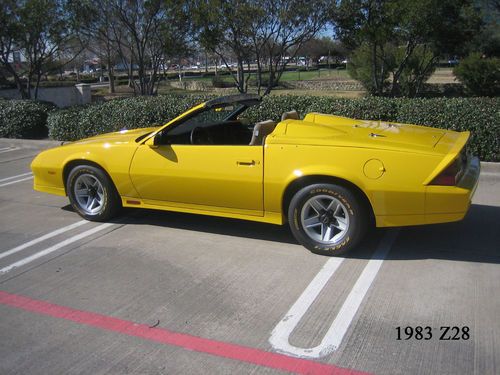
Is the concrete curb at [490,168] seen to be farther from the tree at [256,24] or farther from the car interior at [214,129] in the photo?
the tree at [256,24]

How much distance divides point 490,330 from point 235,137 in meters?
3.11

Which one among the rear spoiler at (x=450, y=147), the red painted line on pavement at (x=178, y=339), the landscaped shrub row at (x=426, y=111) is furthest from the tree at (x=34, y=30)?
the rear spoiler at (x=450, y=147)

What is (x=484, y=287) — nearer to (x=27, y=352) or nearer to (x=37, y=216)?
(x=27, y=352)

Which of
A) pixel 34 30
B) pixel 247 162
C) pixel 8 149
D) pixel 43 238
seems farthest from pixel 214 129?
pixel 34 30

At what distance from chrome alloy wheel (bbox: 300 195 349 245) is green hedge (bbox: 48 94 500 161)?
4230 millimetres

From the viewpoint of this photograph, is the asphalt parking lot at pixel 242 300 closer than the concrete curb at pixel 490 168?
Yes

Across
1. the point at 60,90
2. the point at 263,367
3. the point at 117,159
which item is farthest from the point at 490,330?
the point at 60,90

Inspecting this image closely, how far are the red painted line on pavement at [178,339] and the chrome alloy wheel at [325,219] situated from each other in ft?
5.21

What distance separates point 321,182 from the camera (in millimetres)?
4418

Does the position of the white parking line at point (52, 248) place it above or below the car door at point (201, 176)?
below

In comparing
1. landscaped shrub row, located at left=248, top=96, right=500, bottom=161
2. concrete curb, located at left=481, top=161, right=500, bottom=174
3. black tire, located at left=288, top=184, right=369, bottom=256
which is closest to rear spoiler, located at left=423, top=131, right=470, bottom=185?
black tire, located at left=288, top=184, right=369, bottom=256

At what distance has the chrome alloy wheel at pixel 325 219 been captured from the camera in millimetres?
4434

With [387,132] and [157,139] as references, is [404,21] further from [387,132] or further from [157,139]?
[157,139]

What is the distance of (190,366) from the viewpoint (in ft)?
10.00
